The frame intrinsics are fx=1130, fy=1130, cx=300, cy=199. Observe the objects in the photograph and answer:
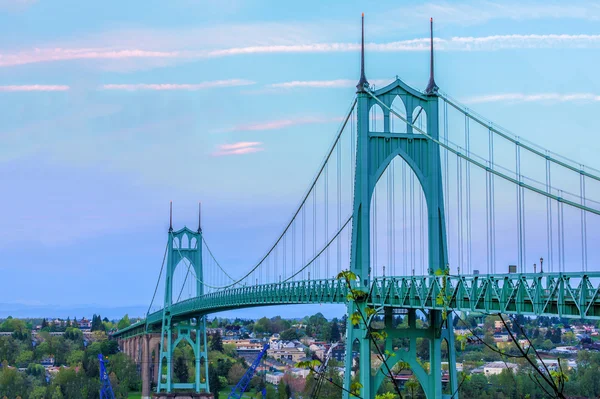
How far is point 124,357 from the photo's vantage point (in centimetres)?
12712

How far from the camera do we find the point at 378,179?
3453cm

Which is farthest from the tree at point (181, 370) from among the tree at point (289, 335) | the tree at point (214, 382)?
the tree at point (289, 335)

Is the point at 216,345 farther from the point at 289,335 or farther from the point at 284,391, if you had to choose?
the point at 284,391

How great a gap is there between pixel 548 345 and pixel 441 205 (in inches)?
3956

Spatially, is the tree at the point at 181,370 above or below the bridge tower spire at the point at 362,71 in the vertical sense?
below

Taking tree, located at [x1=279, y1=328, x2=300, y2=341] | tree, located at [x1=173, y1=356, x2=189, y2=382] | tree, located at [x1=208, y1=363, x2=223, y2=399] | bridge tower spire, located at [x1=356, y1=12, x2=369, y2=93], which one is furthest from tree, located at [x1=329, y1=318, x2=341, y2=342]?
bridge tower spire, located at [x1=356, y1=12, x2=369, y2=93]

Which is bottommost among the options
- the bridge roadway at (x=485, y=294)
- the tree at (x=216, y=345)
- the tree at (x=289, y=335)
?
the tree at (x=216, y=345)

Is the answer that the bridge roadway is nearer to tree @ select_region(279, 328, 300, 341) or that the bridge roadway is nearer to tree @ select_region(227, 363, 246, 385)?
tree @ select_region(227, 363, 246, 385)

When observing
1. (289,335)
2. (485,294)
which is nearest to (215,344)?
(289,335)

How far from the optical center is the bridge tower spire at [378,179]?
33062 millimetres

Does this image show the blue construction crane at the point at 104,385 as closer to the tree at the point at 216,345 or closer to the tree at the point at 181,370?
the tree at the point at 181,370

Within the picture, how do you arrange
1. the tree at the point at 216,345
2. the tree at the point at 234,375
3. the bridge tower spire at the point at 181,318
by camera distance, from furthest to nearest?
the tree at the point at 216,345, the tree at the point at 234,375, the bridge tower spire at the point at 181,318

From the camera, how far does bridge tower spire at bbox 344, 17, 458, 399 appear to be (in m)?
33.1

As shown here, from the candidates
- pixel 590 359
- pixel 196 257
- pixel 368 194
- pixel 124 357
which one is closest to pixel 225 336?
pixel 124 357
